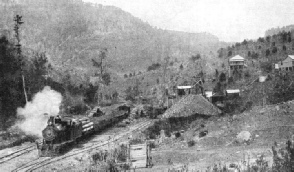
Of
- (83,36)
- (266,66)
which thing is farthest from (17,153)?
(83,36)

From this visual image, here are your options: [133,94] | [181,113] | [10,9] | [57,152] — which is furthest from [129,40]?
[57,152]

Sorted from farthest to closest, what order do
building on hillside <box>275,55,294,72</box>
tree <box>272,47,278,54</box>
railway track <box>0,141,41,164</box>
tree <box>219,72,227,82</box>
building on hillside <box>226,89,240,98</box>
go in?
tree <box>272,47,278,54</box>
tree <box>219,72,227,82</box>
building on hillside <box>275,55,294,72</box>
building on hillside <box>226,89,240,98</box>
railway track <box>0,141,41,164</box>

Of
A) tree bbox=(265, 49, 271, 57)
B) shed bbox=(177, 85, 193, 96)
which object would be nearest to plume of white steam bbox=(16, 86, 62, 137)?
shed bbox=(177, 85, 193, 96)

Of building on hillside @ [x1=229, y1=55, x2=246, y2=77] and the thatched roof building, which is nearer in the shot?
the thatched roof building

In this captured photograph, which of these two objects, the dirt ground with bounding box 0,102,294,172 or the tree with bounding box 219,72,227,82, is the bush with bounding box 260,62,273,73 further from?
the dirt ground with bounding box 0,102,294,172

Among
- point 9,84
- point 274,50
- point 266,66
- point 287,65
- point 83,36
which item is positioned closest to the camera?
point 9,84

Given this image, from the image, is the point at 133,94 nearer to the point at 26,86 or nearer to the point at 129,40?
the point at 26,86

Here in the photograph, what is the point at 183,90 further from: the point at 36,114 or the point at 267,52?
the point at 36,114
